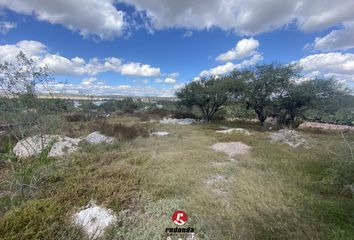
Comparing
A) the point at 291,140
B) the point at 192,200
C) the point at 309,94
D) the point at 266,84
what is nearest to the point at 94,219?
the point at 192,200

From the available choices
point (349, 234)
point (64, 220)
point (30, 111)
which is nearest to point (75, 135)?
point (30, 111)

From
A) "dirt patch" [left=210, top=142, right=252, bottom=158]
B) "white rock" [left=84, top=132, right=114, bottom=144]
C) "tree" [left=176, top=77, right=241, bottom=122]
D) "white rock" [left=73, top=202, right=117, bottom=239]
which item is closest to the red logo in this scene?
"white rock" [left=73, top=202, right=117, bottom=239]

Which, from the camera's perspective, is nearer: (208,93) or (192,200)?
(192,200)

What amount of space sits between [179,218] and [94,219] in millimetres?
1568

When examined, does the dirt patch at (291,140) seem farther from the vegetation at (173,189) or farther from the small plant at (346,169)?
the small plant at (346,169)

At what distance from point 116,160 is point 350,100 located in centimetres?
1968

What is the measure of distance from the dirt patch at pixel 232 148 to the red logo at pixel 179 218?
4796 millimetres

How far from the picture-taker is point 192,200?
436 cm

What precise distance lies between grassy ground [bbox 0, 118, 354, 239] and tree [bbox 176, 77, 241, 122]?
12.9 m

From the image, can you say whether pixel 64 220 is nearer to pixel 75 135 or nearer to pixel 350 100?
pixel 75 135

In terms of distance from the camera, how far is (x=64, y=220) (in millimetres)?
3561

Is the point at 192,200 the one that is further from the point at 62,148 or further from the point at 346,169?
the point at 62,148

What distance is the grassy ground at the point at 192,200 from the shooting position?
3467 mm
